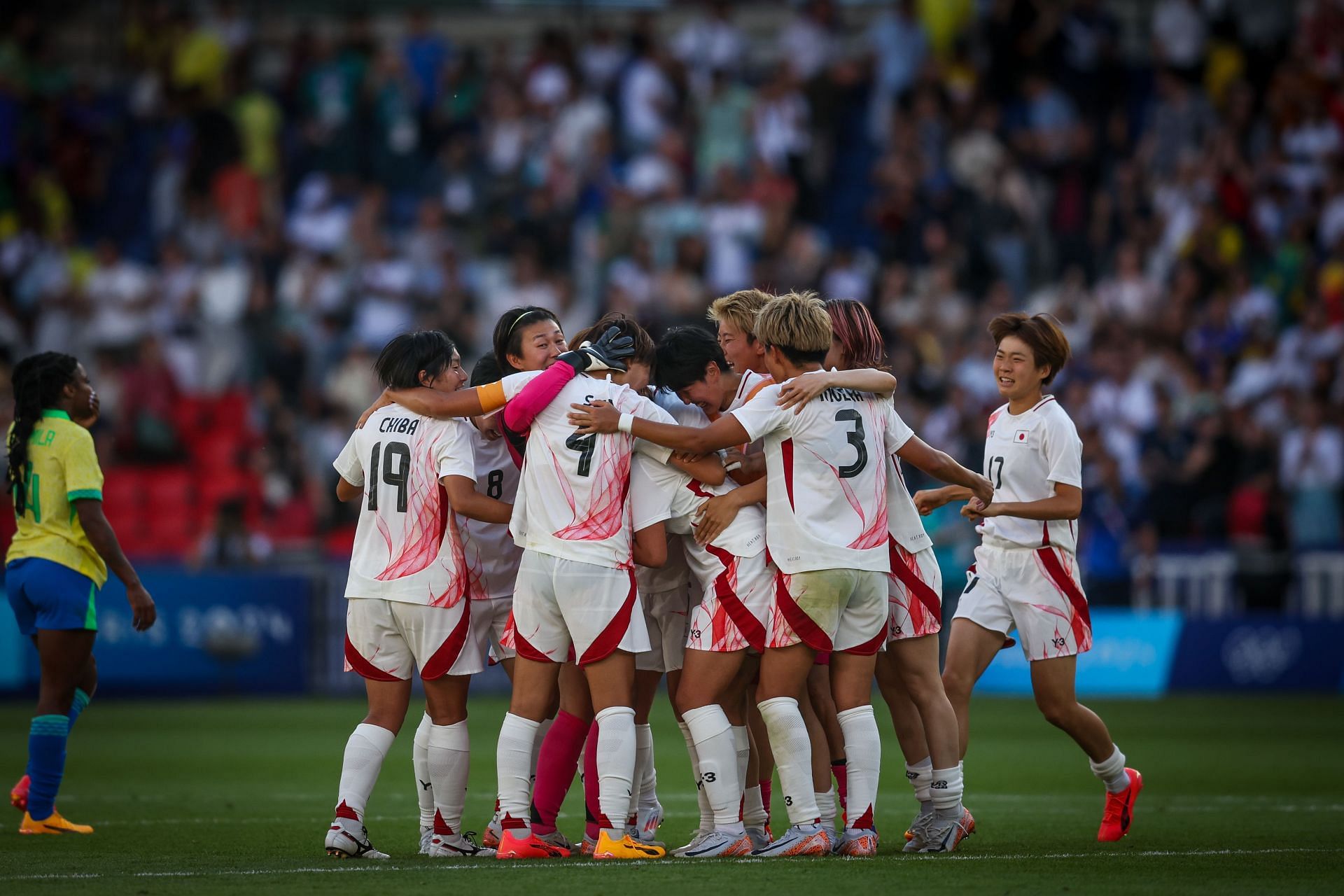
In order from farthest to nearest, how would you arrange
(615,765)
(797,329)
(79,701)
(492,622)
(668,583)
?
(79,701) → (492,622) → (668,583) → (797,329) → (615,765)

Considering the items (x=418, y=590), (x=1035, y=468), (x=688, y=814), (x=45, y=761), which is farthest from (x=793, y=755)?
(x=45, y=761)

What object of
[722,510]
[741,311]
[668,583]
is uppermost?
[741,311]

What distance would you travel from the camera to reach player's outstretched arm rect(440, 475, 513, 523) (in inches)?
299

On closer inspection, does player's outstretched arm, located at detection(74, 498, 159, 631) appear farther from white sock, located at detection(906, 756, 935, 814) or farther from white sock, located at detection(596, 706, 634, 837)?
white sock, located at detection(906, 756, 935, 814)

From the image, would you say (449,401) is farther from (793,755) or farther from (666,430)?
(793,755)

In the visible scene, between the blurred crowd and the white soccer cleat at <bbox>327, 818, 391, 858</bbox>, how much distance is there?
37.8ft

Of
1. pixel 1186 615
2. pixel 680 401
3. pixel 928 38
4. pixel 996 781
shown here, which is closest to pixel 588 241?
pixel 928 38

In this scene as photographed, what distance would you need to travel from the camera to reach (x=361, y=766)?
7.52 meters

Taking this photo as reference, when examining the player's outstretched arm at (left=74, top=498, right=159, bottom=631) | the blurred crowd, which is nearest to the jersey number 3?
the player's outstretched arm at (left=74, top=498, right=159, bottom=631)

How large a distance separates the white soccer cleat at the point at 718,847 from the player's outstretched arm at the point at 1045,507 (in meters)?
1.96

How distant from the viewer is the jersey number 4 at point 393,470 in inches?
306

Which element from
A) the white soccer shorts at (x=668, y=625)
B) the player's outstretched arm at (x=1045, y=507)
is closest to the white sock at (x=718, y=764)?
the white soccer shorts at (x=668, y=625)

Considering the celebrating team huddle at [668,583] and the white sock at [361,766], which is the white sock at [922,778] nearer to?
the celebrating team huddle at [668,583]

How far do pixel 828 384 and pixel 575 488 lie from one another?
1.18 m
